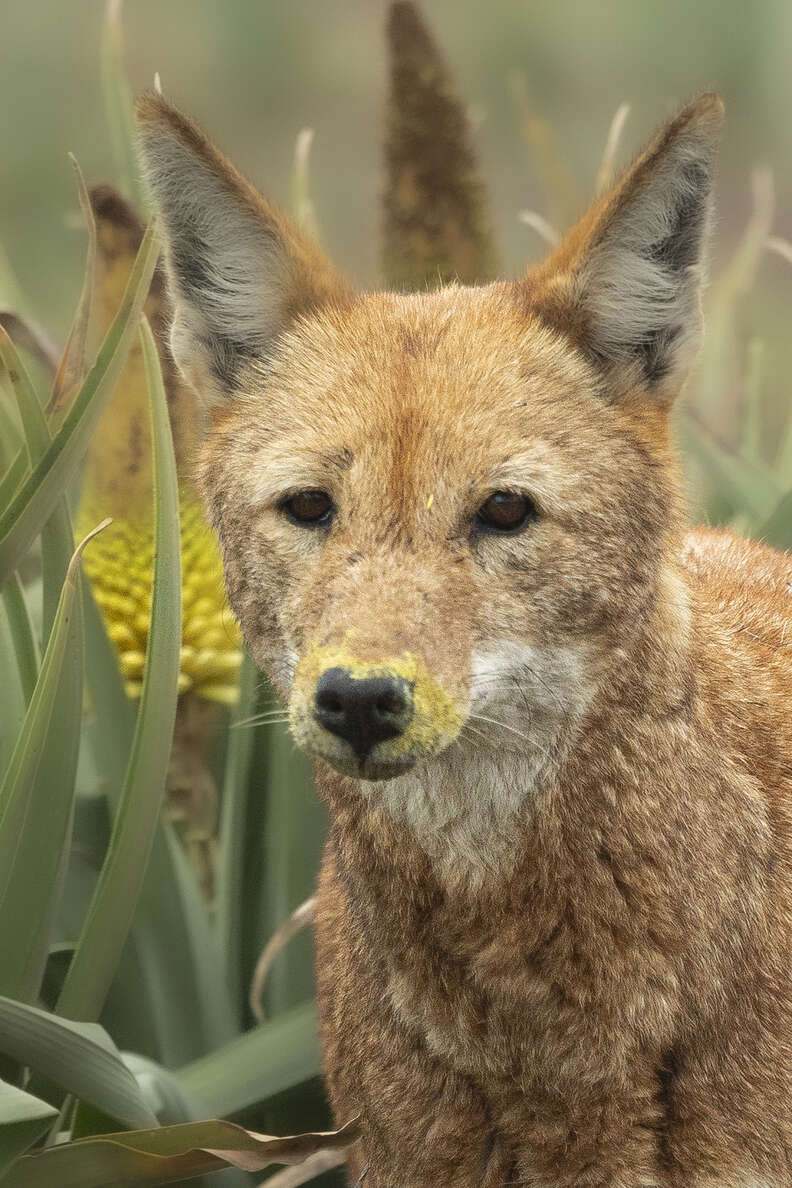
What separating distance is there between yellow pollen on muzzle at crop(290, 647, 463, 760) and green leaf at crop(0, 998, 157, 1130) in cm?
76

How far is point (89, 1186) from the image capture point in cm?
301

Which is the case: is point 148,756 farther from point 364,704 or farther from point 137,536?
point 137,536

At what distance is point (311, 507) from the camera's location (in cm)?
287

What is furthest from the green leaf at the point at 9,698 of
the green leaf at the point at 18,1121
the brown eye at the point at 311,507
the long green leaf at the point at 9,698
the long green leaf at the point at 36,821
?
the brown eye at the point at 311,507

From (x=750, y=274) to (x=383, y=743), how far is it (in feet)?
10.9

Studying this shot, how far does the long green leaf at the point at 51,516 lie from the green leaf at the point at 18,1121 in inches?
36.6

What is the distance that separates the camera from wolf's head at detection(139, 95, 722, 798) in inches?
104

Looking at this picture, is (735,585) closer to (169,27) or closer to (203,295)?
(203,295)

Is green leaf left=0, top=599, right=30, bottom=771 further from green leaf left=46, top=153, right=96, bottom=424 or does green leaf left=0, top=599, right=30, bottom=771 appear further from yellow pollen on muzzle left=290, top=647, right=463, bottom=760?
yellow pollen on muzzle left=290, top=647, right=463, bottom=760

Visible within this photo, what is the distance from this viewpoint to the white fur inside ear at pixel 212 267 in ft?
10.1

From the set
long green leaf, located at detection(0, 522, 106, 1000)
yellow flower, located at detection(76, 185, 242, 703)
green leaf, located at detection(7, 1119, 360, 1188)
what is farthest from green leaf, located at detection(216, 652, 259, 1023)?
green leaf, located at detection(7, 1119, 360, 1188)

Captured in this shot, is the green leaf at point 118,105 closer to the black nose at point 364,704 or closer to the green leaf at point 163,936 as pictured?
the green leaf at point 163,936

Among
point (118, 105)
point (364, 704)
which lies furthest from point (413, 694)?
point (118, 105)

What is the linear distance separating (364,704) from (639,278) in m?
0.95
